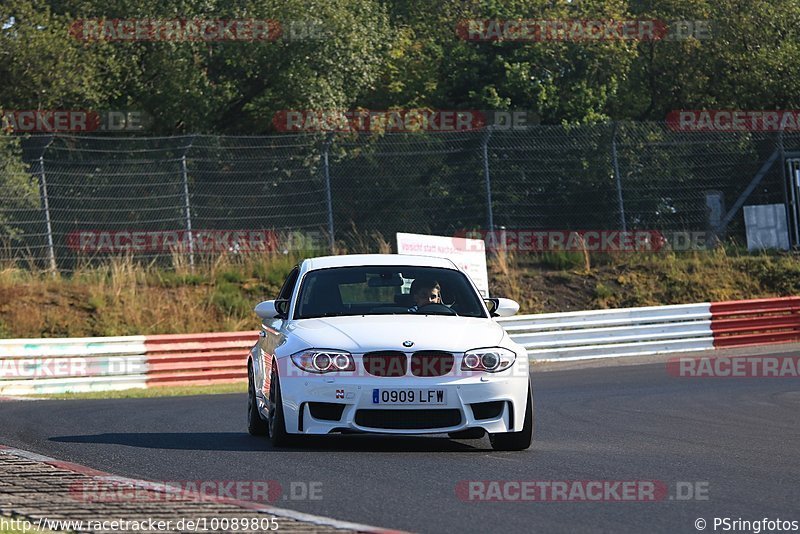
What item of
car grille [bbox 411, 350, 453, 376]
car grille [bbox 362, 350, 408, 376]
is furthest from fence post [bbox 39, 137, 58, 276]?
car grille [bbox 411, 350, 453, 376]

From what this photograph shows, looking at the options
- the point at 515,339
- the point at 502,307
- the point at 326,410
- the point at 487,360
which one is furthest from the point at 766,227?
the point at 326,410

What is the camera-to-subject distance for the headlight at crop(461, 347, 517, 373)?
369 inches

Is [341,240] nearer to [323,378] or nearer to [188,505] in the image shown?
[323,378]

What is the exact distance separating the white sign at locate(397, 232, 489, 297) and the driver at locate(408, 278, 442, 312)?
414 inches

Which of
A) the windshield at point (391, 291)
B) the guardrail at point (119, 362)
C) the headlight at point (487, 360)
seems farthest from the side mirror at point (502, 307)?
the guardrail at point (119, 362)

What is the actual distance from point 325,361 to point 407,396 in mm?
646

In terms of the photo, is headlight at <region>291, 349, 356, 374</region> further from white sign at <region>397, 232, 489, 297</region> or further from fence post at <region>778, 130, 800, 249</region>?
fence post at <region>778, 130, 800, 249</region>

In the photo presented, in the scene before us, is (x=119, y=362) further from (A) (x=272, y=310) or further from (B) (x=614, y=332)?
(A) (x=272, y=310)

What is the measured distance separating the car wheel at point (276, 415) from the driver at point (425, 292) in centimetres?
131

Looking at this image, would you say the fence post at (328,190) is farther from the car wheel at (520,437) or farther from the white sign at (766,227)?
the car wheel at (520,437)

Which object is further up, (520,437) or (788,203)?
(520,437)

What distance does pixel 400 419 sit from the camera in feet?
30.4

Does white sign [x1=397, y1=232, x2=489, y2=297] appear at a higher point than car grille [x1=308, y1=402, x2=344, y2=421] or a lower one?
lower

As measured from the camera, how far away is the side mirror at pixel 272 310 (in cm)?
1074
